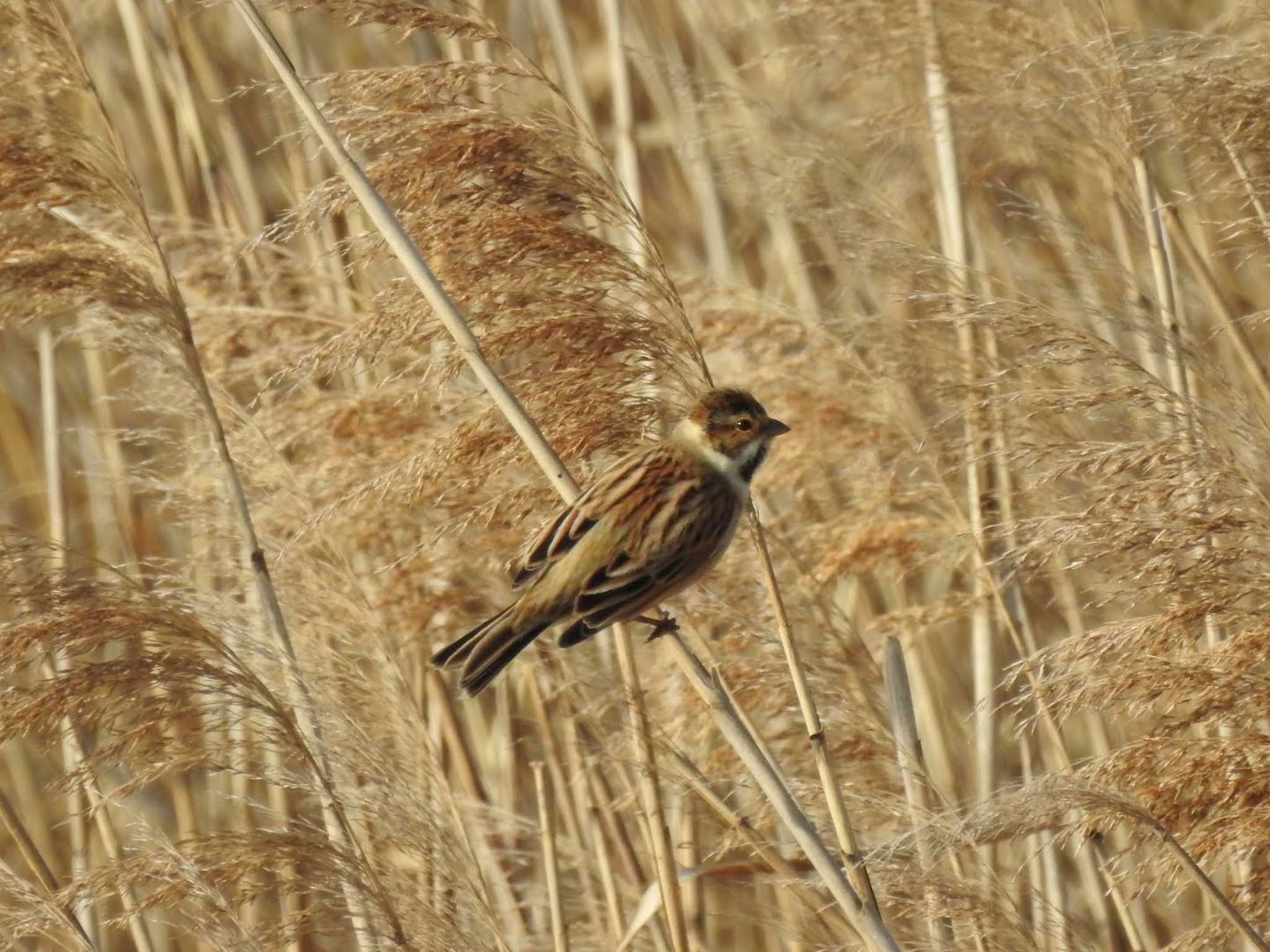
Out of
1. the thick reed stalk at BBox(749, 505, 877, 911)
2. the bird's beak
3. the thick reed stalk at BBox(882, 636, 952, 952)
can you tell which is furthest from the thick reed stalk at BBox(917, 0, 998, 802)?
the thick reed stalk at BBox(749, 505, 877, 911)

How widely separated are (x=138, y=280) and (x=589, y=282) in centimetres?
85

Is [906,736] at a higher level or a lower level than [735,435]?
lower

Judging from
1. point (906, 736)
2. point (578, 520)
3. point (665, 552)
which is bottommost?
point (906, 736)

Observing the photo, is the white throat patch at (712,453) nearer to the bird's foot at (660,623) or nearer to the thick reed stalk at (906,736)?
the bird's foot at (660,623)

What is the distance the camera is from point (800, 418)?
3824 millimetres

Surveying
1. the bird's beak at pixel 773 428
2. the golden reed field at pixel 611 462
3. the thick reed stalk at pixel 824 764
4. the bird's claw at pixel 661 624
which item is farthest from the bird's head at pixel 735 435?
the thick reed stalk at pixel 824 764

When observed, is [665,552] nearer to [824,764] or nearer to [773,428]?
[773,428]

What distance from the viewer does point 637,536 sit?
10.2ft

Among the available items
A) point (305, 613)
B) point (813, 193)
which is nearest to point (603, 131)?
point (813, 193)

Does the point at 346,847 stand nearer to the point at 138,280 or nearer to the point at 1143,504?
the point at 138,280

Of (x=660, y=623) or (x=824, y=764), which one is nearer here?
(x=824, y=764)

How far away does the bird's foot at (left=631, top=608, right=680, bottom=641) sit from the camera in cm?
296

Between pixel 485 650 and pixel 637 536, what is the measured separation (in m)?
0.41

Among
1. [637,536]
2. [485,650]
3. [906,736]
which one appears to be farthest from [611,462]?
[906,736]
